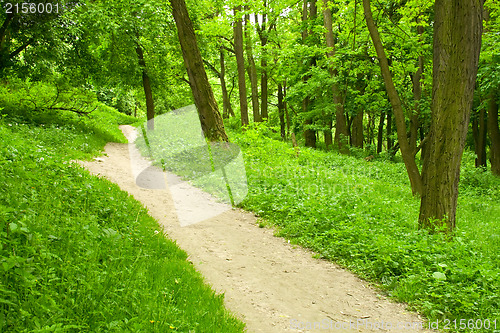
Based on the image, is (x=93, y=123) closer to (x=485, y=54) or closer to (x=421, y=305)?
(x=421, y=305)

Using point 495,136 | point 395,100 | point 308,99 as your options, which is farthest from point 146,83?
point 495,136

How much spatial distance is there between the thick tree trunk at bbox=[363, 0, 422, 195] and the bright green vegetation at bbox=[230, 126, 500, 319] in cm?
94

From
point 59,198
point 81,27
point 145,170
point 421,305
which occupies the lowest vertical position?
point 421,305

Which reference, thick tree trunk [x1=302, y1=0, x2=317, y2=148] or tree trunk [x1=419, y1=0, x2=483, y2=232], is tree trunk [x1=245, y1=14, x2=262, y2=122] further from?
tree trunk [x1=419, y1=0, x2=483, y2=232]

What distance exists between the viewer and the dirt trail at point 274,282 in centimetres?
415

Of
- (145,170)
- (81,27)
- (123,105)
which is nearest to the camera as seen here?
(145,170)

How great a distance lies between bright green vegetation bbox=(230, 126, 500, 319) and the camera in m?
4.68

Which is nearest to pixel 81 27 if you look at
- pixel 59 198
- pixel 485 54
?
pixel 59 198

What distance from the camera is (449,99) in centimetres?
621

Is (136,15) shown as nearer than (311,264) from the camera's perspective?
No

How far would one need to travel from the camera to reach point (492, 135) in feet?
57.1

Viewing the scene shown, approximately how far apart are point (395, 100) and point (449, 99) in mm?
2383

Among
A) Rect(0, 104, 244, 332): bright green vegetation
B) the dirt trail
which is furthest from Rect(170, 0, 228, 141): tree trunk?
Rect(0, 104, 244, 332): bright green vegetation

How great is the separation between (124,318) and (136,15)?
49.9 ft
